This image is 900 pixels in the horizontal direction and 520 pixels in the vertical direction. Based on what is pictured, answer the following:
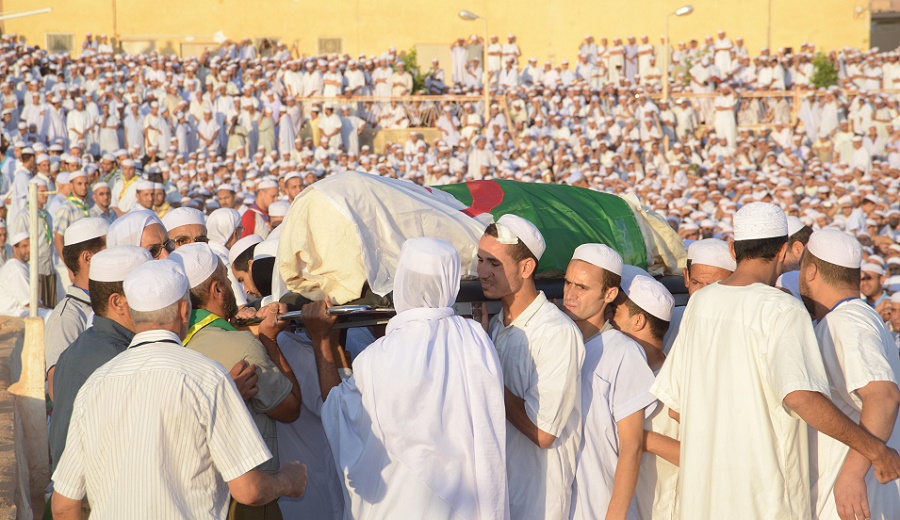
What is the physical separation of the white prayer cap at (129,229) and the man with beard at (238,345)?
49.2 inches

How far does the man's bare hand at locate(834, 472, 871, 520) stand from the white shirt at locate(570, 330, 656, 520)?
2.44 feet

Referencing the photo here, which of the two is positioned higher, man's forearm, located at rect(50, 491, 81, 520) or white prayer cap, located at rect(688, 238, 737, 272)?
white prayer cap, located at rect(688, 238, 737, 272)

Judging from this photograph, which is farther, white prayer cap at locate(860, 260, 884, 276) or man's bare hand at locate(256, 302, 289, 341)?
white prayer cap at locate(860, 260, 884, 276)

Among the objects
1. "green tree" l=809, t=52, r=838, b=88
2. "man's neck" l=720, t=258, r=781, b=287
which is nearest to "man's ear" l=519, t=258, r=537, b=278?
"man's neck" l=720, t=258, r=781, b=287

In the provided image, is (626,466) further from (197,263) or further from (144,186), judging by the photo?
(144,186)

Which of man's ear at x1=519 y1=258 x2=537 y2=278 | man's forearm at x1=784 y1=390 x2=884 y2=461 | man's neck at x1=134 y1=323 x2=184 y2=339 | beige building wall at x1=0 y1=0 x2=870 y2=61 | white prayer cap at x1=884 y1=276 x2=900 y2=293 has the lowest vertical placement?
white prayer cap at x1=884 y1=276 x2=900 y2=293

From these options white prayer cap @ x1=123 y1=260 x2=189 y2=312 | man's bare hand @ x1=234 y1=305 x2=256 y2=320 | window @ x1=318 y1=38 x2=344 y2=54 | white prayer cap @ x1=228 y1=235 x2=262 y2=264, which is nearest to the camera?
white prayer cap @ x1=123 y1=260 x2=189 y2=312

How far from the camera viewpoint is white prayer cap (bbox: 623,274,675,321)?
4.08m

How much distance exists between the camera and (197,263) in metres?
3.73

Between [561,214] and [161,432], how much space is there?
2.40m

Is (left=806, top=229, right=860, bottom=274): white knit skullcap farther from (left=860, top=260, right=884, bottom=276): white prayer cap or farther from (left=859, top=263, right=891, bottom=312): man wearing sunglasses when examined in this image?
(left=860, top=260, right=884, bottom=276): white prayer cap

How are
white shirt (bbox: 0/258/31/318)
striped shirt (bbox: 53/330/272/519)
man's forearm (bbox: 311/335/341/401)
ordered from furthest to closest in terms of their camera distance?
white shirt (bbox: 0/258/31/318) → man's forearm (bbox: 311/335/341/401) → striped shirt (bbox: 53/330/272/519)

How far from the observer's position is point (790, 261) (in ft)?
15.2

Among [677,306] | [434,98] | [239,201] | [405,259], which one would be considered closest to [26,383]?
[405,259]
